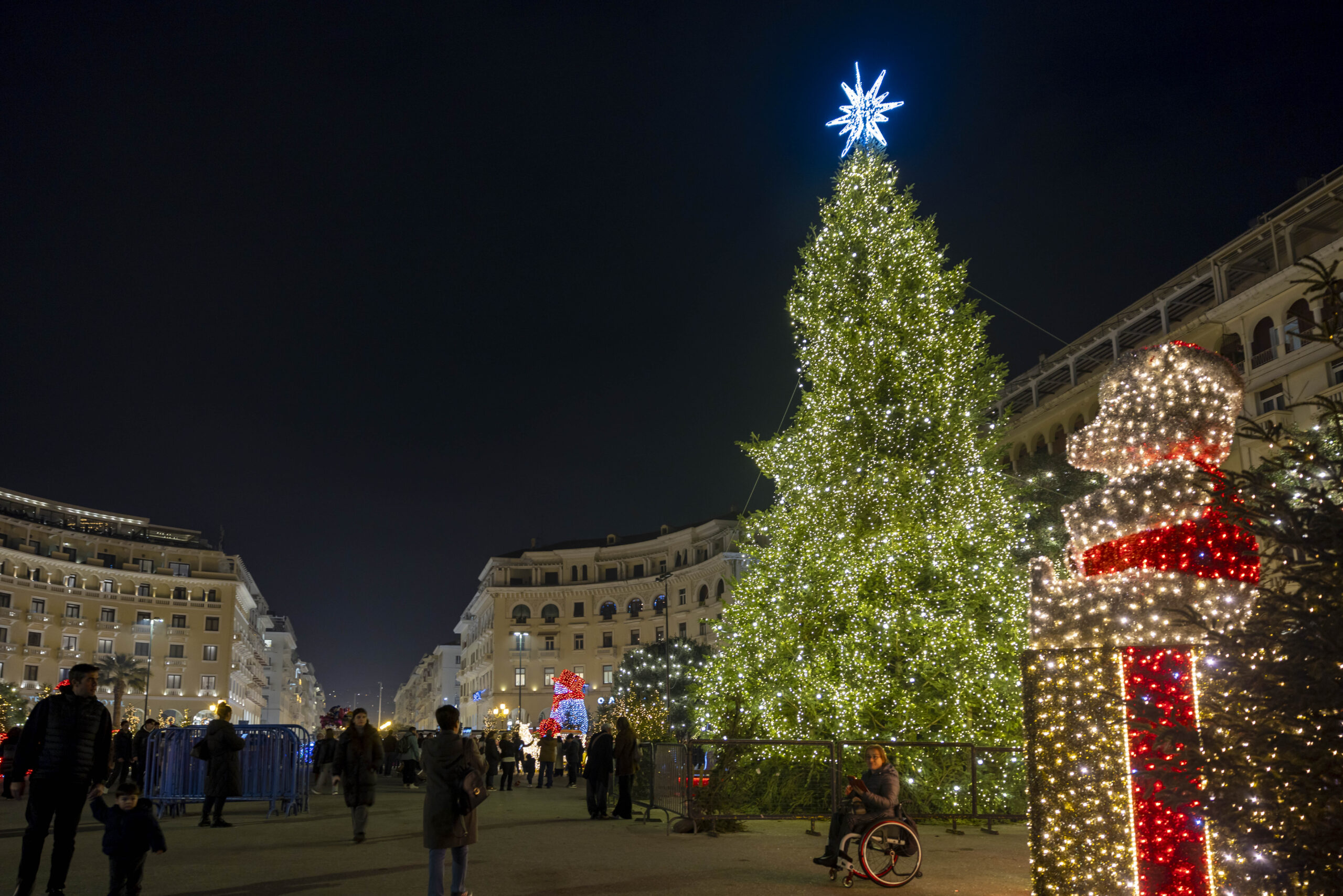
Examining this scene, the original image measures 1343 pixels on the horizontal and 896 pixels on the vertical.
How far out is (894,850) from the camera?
907cm

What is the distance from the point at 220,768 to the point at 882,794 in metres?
9.75

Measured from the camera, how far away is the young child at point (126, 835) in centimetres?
711

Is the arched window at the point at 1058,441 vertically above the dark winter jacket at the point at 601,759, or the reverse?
the arched window at the point at 1058,441

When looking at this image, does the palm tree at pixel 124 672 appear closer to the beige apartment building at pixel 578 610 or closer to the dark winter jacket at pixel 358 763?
the beige apartment building at pixel 578 610

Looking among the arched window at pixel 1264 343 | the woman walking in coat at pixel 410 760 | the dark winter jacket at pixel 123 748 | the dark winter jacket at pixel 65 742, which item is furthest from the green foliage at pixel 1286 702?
the arched window at pixel 1264 343

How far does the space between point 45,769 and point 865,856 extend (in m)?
6.78

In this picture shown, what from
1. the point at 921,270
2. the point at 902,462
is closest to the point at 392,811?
the point at 902,462

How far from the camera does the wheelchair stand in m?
9.03

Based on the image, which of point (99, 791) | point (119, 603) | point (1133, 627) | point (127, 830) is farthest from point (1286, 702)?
point (119, 603)

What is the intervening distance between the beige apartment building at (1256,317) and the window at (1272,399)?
4 cm

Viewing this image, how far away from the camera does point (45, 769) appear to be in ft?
23.9

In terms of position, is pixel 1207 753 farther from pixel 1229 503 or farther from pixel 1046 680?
pixel 1046 680

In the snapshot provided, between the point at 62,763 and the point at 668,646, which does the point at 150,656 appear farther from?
the point at 62,763

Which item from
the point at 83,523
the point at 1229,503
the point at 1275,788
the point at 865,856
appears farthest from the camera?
the point at 83,523
